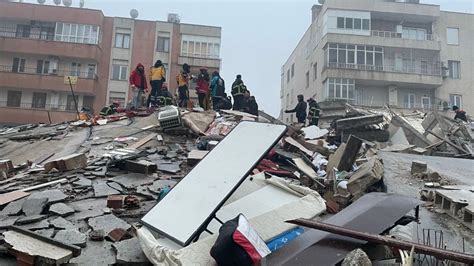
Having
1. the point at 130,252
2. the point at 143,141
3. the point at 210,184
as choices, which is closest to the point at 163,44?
the point at 143,141

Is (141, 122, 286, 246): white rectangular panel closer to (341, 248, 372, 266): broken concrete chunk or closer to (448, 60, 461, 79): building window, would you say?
(341, 248, 372, 266): broken concrete chunk

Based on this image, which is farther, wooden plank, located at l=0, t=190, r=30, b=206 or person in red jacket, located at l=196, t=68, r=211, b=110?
person in red jacket, located at l=196, t=68, r=211, b=110

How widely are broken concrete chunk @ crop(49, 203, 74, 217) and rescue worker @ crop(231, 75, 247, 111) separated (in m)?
7.88

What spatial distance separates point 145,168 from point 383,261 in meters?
3.97

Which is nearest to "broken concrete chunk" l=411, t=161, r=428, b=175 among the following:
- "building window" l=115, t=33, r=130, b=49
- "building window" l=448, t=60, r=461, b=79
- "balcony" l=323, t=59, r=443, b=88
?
"balcony" l=323, t=59, r=443, b=88

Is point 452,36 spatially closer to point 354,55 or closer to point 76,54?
point 354,55

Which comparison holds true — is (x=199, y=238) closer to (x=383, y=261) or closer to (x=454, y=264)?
(x=383, y=261)

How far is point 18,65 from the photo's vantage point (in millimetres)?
28281

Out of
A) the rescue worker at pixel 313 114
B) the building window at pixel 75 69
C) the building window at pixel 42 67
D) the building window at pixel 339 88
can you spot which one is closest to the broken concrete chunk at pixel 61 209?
the rescue worker at pixel 313 114

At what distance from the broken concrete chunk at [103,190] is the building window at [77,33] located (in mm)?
26510

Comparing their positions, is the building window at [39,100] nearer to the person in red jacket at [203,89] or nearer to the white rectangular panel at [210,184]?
the person in red jacket at [203,89]

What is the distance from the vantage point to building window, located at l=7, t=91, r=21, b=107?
2770 cm

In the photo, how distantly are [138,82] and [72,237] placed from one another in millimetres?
8717

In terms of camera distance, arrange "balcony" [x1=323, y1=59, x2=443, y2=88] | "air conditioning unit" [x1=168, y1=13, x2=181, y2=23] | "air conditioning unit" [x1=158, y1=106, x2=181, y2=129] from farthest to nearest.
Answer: "air conditioning unit" [x1=168, y1=13, x2=181, y2=23], "balcony" [x1=323, y1=59, x2=443, y2=88], "air conditioning unit" [x1=158, y1=106, x2=181, y2=129]
